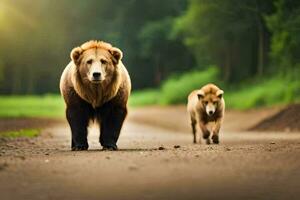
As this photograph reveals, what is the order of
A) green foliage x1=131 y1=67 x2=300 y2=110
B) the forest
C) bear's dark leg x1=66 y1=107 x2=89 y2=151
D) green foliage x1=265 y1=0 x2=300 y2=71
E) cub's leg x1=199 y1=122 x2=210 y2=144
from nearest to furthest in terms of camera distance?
bear's dark leg x1=66 y1=107 x2=89 y2=151
cub's leg x1=199 y1=122 x2=210 y2=144
green foliage x1=265 y1=0 x2=300 y2=71
green foliage x1=131 y1=67 x2=300 y2=110
the forest

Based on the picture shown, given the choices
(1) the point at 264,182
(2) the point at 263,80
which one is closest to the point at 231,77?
(2) the point at 263,80

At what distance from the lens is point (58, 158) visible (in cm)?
1093

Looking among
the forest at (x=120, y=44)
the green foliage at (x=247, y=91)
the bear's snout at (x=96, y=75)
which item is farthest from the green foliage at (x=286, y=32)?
the bear's snout at (x=96, y=75)

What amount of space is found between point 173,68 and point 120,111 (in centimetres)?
4850

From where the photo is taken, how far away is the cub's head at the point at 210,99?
17125mm

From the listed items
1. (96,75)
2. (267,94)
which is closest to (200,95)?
(96,75)

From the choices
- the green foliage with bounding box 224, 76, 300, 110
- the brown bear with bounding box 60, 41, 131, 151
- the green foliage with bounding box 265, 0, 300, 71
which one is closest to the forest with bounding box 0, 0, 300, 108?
the green foliage with bounding box 224, 76, 300, 110

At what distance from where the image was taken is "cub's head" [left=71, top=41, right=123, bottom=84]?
482 inches

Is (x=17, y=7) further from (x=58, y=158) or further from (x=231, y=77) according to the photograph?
(x=58, y=158)

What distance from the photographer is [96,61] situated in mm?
12398

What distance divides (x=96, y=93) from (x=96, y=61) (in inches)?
25.9

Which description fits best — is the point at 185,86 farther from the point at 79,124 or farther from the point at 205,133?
the point at 79,124

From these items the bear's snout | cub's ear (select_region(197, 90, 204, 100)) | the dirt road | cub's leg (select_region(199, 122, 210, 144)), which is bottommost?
the dirt road

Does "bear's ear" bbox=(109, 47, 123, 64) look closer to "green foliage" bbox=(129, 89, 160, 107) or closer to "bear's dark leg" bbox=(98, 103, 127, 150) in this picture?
"bear's dark leg" bbox=(98, 103, 127, 150)
